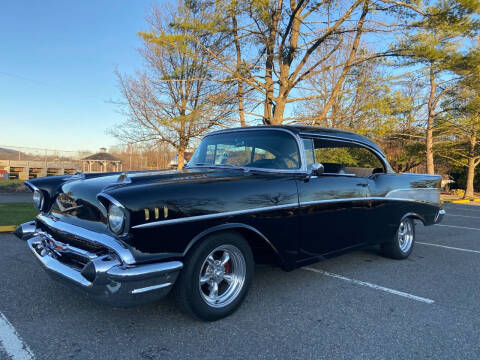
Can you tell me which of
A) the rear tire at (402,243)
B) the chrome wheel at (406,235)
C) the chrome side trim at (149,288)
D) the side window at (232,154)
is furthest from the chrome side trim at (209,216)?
the chrome wheel at (406,235)

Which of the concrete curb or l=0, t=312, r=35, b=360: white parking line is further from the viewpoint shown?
the concrete curb

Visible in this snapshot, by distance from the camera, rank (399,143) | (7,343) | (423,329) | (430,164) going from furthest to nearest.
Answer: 1. (399,143)
2. (430,164)
3. (423,329)
4. (7,343)

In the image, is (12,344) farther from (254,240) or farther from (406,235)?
(406,235)

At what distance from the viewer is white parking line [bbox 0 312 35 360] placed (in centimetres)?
213

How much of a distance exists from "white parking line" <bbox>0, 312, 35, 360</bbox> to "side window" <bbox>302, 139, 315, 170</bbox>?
272 centimetres

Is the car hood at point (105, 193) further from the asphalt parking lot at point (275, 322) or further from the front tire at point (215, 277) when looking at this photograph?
the asphalt parking lot at point (275, 322)

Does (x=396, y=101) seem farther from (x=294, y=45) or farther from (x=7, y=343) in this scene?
(x=7, y=343)

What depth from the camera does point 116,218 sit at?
7.55 feet

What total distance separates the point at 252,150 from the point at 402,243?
2.87 m

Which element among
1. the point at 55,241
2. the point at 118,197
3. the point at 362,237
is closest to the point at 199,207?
the point at 118,197

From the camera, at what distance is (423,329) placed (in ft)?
8.82

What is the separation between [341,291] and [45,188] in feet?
10.3

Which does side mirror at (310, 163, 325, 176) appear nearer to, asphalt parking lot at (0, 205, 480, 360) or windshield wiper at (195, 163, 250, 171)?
windshield wiper at (195, 163, 250, 171)

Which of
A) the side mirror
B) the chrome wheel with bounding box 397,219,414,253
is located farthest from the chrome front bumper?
the chrome wheel with bounding box 397,219,414,253
